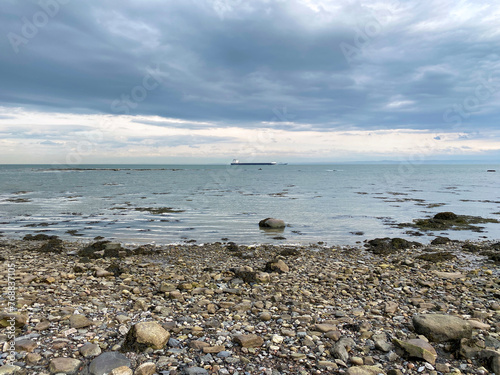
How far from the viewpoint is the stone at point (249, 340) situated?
652 centimetres

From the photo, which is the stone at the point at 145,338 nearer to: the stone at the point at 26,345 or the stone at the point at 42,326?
the stone at the point at 26,345

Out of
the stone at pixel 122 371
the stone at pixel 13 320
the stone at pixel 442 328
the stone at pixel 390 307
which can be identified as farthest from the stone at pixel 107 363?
the stone at pixel 390 307

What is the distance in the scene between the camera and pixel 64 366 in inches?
219

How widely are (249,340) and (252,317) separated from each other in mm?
1460

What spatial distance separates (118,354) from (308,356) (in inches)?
145

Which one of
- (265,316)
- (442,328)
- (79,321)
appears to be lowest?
(265,316)

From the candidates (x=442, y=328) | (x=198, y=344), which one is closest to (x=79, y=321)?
(x=198, y=344)

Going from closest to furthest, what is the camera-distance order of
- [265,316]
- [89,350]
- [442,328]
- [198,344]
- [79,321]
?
[89,350] → [198,344] → [442,328] → [79,321] → [265,316]

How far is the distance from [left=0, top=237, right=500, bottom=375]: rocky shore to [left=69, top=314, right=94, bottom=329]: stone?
0.03 meters

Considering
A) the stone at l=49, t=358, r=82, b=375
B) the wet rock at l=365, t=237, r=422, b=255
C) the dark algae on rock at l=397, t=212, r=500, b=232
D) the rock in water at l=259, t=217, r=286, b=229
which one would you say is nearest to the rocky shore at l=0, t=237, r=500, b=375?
the stone at l=49, t=358, r=82, b=375

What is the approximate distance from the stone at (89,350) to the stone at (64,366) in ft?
0.87

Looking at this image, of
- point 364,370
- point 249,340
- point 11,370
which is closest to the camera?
point 11,370

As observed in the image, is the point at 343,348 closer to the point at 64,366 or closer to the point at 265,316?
the point at 265,316

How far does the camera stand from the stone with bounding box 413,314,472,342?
671 cm
